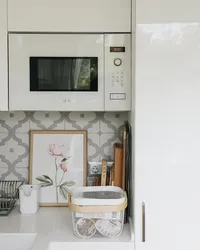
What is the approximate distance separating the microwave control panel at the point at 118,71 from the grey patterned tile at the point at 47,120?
46 centimetres

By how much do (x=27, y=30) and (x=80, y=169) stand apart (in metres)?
0.88

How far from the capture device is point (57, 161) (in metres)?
2.16

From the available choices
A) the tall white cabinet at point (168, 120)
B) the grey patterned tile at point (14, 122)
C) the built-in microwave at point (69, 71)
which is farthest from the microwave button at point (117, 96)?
the grey patterned tile at point (14, 122)

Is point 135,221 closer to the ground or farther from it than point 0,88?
closer to the ground

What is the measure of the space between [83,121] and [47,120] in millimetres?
226

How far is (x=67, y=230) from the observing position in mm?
1765

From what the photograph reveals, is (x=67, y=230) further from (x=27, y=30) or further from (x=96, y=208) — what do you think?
(x=27, y=30)

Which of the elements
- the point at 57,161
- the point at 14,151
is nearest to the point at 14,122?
the point at 14,151

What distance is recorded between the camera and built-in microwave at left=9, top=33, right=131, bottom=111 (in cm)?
181

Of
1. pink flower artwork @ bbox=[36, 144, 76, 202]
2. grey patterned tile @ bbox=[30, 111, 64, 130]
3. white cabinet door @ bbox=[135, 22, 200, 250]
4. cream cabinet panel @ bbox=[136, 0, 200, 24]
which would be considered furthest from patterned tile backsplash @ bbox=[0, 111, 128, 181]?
cream cabinet panel @ bbox=[136, 0, 200, 24]

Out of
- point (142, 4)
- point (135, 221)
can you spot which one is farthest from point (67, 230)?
point (142, 4)

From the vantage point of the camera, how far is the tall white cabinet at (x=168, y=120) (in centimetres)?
162

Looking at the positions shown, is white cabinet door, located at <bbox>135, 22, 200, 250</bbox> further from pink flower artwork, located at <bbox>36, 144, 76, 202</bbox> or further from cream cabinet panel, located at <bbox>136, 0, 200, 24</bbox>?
pink flower artwork, located at <bbox>36, 144, 76, 202</bbox>

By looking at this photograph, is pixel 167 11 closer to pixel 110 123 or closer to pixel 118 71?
pixel 118 71
